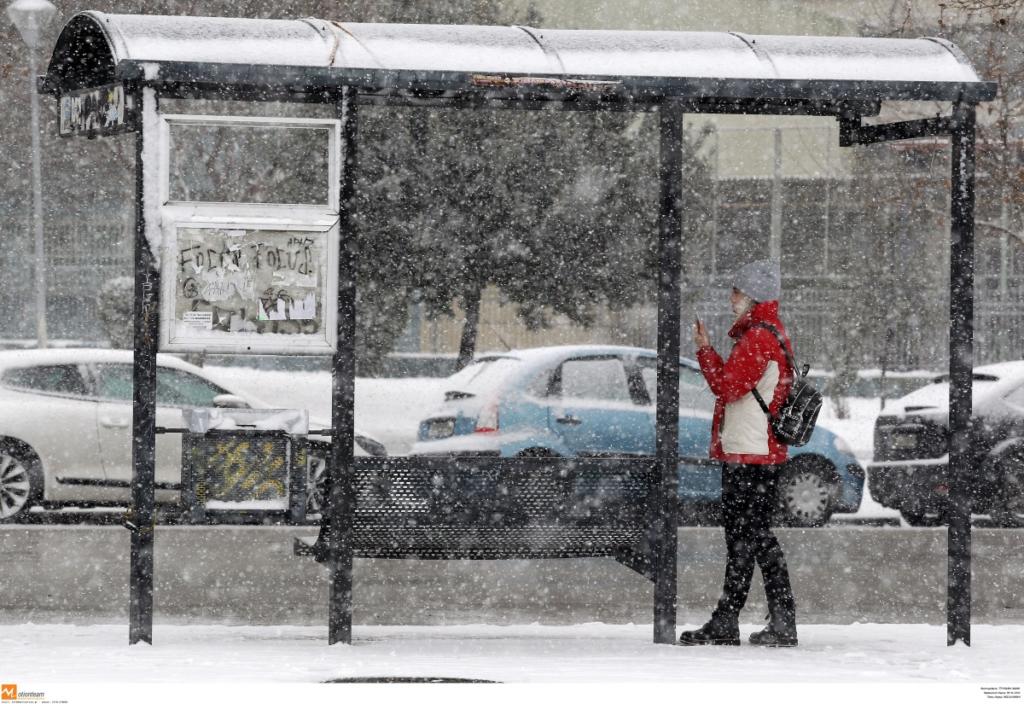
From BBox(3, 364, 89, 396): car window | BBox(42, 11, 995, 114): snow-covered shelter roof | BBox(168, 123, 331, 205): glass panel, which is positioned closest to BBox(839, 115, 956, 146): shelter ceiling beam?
BBox(42, 11, 995, 114): snow-covered shelter roof

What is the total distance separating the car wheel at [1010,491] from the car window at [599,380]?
125 inches

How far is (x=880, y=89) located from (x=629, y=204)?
761 inches

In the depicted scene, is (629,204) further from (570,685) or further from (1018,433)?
(570,685)

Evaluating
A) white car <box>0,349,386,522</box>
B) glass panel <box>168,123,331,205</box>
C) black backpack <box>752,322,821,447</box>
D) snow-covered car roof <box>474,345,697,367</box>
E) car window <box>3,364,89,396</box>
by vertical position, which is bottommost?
white car <box>0,349,386,522</box>

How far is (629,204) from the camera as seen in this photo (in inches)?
1052

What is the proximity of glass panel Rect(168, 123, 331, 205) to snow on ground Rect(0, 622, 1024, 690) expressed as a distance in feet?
46.9

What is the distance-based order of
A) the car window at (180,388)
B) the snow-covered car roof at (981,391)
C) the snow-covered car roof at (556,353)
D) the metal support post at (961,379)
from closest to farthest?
the metal support post at (961,379), the snow-covered car roof at (556,353), the snow-covered car roof at (981,391), the car window at (180,388)

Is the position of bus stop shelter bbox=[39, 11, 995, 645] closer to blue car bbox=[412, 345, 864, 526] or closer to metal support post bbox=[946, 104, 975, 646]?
metal support post bbox=[946, 104, 975, 646]

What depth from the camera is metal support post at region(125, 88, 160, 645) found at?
715cm

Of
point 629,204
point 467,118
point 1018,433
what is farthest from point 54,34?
point 1018,433

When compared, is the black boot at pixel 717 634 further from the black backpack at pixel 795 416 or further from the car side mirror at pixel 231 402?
the car side mirror at pixel 231 402

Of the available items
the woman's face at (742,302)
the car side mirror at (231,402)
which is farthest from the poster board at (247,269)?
the car side mirror at (231,402)

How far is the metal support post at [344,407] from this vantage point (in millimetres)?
7242

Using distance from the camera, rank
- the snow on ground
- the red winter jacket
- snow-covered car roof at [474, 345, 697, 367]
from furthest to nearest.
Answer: snow-covered car roof at [474, 345, 697, 367] < the red winter jacket < the snow on ground
